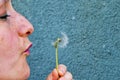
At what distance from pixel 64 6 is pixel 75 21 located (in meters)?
0.09

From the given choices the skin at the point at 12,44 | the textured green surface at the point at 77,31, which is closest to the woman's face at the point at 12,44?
the skin at the point at 12,44

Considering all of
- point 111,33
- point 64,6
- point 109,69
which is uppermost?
point 64,6

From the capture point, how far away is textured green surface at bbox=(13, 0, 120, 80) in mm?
2133

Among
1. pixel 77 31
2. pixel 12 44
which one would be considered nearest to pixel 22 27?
pixel 12 44

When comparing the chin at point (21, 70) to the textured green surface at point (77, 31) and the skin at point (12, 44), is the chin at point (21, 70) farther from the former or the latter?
the textured green surface at point (77, 31)

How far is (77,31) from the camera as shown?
2.14 m

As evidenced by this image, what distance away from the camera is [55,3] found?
2.13m

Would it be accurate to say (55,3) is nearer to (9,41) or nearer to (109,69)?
(109,69)

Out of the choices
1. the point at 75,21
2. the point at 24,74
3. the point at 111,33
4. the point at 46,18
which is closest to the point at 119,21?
the point at 111,33

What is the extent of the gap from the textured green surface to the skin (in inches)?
26.3

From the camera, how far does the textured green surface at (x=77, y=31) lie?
2133 millimetres

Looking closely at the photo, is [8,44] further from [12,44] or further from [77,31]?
[77,31]

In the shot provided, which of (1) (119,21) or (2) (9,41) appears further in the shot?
(1) (119,21)

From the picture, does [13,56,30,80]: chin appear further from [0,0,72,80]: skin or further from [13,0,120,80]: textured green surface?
[13,0,120,80]: textured green surface
